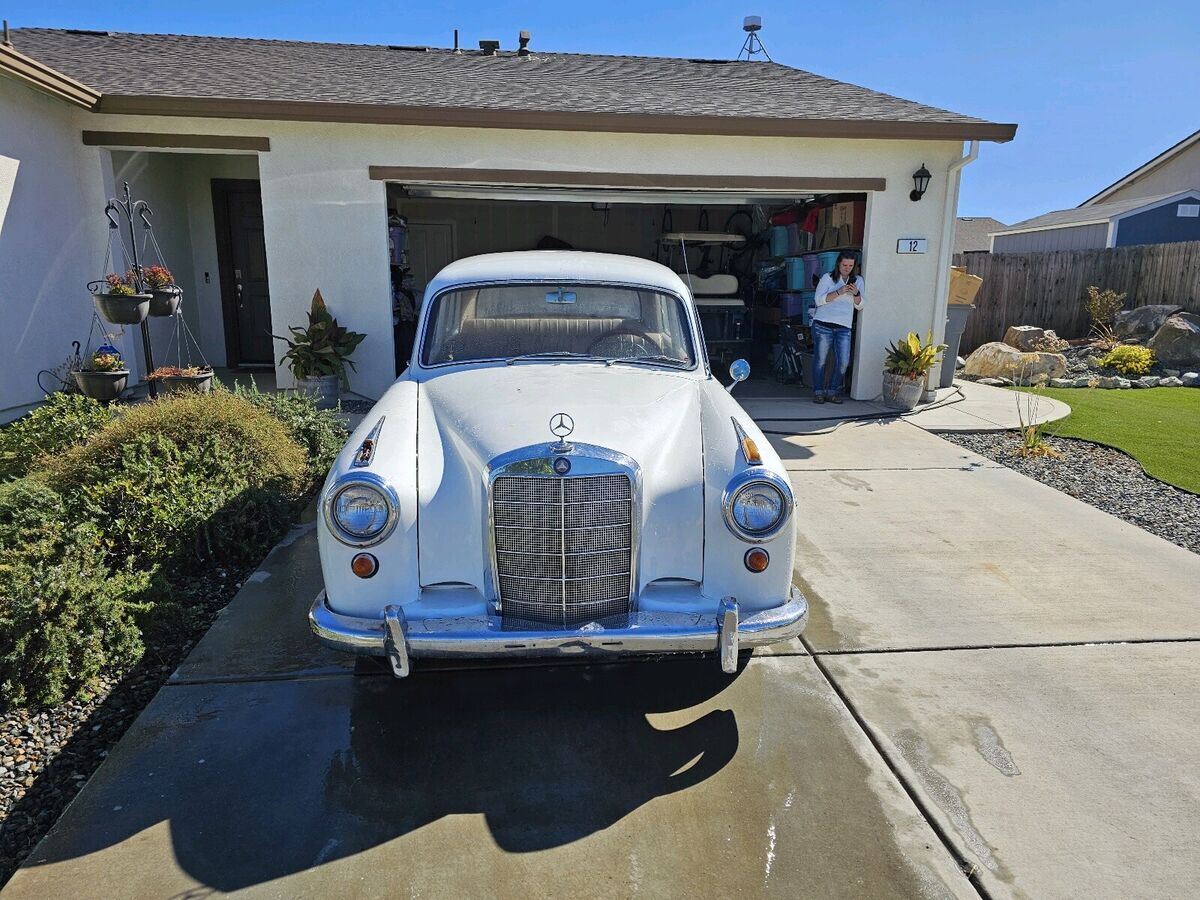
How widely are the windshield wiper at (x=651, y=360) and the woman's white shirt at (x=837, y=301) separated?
5621 millimetres

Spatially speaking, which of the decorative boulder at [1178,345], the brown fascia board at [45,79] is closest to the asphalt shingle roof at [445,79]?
the brown fascia board at [45,79]

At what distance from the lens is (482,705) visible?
3211 millimetres

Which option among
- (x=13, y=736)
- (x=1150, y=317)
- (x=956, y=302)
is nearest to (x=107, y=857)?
(x=13, y=736)

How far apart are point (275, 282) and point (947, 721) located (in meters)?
8.17

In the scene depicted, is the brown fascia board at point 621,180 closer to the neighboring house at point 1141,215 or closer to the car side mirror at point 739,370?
the car side mirror at point 739,370

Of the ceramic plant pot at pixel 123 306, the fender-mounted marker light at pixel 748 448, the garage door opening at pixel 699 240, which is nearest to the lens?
the fender-mounted marker light at pixel 748 448

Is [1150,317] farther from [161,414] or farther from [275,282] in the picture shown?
[161,414]

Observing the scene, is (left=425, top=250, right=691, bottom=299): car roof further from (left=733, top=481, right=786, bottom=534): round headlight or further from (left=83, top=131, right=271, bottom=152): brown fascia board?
(left=83, top=131, right=271, bottom=152): brown fascia board

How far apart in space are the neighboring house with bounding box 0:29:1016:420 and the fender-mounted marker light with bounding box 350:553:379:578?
6304 millimetres

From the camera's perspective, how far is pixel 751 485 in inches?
118

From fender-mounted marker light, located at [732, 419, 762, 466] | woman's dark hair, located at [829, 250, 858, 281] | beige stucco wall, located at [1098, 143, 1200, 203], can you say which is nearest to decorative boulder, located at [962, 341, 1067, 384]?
woman's dark hair, located at [829, 250, 858, 281]

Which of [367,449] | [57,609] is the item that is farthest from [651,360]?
[57,609]

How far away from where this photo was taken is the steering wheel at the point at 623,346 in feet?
13.7

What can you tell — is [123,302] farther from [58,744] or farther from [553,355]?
[58,744]
